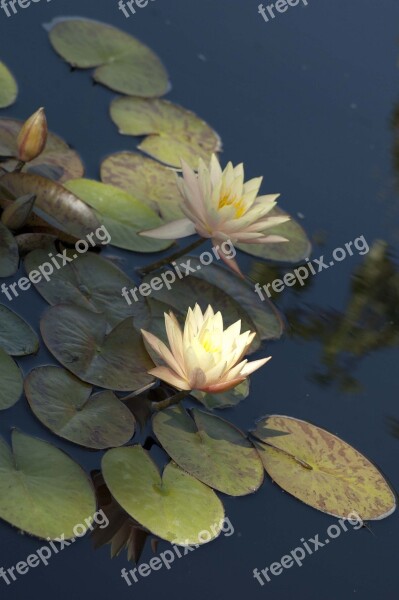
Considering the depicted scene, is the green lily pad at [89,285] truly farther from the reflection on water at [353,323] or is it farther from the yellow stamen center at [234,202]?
the reflection on water at [353,323]

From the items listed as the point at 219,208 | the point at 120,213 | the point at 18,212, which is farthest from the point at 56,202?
the point at 219,208

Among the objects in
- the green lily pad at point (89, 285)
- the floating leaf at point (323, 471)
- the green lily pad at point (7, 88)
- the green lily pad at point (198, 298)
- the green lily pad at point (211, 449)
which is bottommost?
the floating leaf at point (323, 471)

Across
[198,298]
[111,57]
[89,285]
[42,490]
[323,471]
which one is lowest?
[323,471]

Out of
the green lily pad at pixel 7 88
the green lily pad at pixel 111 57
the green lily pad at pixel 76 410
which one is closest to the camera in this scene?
the green lily pad at pixel 76 410

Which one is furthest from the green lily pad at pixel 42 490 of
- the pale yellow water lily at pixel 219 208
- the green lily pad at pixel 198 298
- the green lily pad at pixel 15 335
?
the pale yellow water lily at pixel 219 208

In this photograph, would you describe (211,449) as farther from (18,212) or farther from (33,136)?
(33,136)

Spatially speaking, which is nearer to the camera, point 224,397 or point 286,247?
point 224,397

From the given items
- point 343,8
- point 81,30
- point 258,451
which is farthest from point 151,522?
point 343,8
